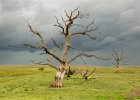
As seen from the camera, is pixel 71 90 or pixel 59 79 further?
pixel 59 79

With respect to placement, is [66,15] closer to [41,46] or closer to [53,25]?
[53,25]

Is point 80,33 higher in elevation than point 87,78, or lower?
higher

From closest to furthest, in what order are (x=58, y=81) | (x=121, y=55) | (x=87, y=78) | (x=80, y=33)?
(x=58, y=81)
(x=80, y=33)
(x=87, y=78)
(x=121, y=55)

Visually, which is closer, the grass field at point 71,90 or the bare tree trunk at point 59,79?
the grass field at point 71,90

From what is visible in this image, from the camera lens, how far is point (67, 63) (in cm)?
5809

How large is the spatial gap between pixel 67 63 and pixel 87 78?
14.2 m

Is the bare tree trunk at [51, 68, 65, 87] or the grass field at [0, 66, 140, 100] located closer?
the grass field at [0, 66, 140, 100]

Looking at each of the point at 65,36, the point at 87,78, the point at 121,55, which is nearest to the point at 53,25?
the point at 65,36

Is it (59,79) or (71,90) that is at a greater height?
(59,79)

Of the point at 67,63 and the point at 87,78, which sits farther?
the point at 87,78

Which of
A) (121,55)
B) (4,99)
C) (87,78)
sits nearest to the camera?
(4,99)

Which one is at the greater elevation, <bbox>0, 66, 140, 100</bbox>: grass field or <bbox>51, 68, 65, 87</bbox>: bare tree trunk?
<bbox>51, 68, 65, 87</bbox>: bare tree trunk

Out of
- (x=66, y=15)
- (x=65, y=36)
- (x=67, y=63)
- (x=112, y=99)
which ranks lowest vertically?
(x=112, y=99)

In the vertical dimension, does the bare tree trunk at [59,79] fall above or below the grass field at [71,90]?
above
